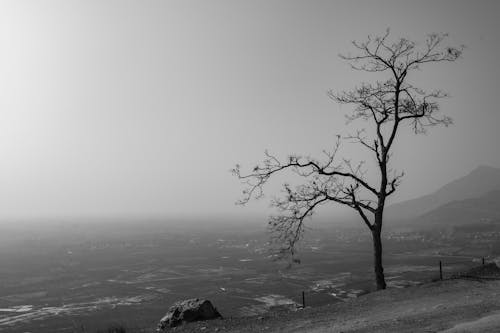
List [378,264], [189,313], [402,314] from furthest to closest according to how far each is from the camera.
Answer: [378,264], [189,313], [402,314]

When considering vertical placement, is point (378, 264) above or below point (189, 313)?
above

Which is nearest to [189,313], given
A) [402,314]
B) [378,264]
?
[378,264]

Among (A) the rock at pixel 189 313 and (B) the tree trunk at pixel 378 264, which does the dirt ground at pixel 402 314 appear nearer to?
(A) the rock at pixel 189 313

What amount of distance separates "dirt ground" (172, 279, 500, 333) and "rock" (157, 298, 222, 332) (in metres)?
1.72

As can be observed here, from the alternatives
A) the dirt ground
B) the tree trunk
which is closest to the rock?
the dirt ground

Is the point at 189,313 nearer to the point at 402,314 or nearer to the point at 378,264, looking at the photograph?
the point at 378,264

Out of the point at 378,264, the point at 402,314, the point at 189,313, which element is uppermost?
the point at 378,264

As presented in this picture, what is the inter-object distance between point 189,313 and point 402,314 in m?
10.5

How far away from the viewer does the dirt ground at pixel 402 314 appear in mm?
13625

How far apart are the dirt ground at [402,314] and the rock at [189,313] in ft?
5.64

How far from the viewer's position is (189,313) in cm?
2088

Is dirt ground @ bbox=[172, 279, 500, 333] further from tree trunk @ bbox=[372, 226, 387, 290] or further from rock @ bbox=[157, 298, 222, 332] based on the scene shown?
tree trunk @ bbox=[372, 226, 387, 290]

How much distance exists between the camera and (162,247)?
151000 mm

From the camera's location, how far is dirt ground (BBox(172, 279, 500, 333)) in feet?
44.7
